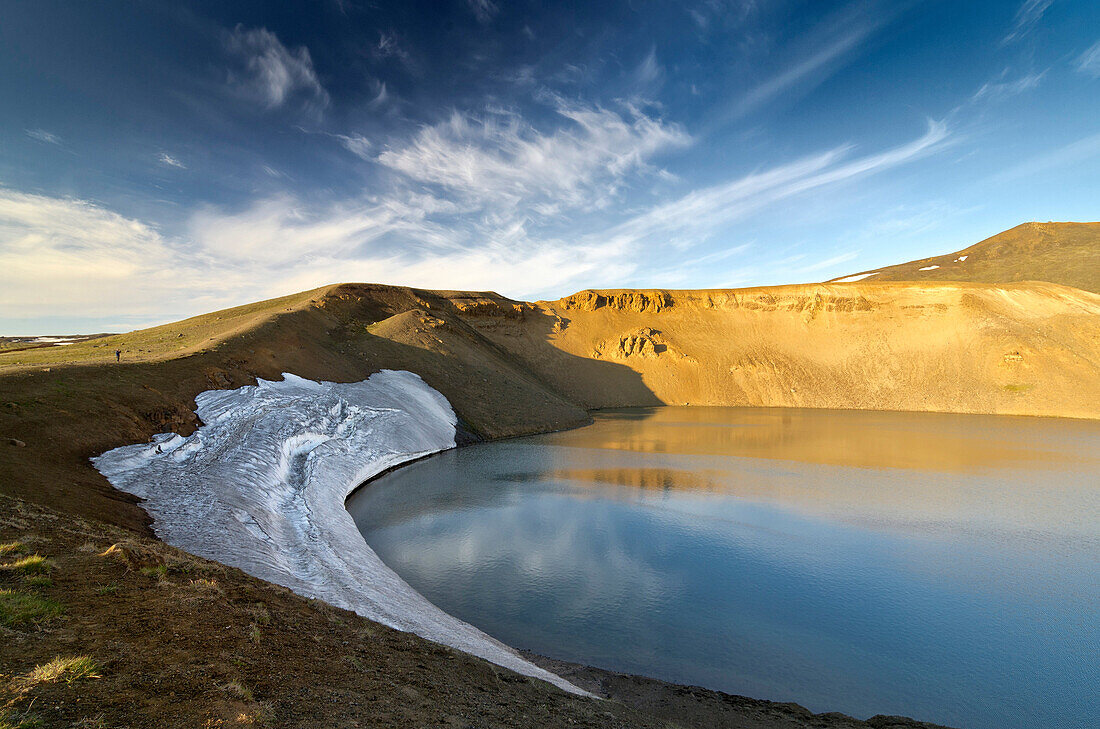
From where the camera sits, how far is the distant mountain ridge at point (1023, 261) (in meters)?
90.3

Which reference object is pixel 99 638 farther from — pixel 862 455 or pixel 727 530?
pixel 862 455

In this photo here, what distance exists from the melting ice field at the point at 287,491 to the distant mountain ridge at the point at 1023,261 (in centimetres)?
9466

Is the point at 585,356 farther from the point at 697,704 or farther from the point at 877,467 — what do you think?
the point at 697,704

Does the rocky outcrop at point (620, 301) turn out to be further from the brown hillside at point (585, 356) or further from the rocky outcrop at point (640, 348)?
the rocky outcrop at point (640, 348)

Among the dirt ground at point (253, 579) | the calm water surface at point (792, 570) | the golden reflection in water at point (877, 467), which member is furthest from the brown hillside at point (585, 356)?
the calm water surface at point (792, 570)

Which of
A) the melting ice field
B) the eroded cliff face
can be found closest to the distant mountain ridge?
the eroded cliff face

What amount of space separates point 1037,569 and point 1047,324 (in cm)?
6121

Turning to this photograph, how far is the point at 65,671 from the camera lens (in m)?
3.72

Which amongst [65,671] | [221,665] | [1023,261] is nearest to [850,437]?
[221,665]

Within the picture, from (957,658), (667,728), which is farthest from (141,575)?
(957,658)

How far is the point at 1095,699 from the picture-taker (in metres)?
8.06

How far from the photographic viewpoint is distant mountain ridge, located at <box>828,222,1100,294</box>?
90312 mm

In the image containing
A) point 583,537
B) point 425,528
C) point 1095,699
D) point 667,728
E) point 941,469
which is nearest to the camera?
point 667,728

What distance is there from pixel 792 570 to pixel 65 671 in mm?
14110
